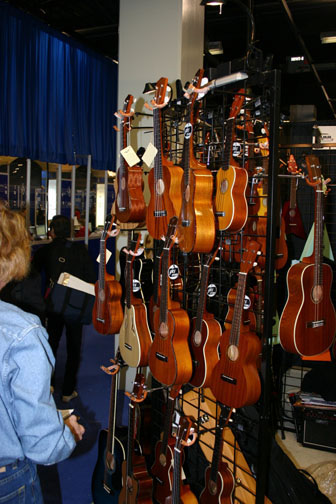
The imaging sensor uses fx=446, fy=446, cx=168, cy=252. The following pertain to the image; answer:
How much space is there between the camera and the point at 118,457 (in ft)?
9.29

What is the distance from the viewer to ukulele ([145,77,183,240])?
7.83 feet

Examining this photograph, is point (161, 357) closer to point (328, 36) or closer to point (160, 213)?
point (160, 213)

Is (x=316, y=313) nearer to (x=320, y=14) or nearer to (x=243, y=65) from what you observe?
(x=243, y=65)

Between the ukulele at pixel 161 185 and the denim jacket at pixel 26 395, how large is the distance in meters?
1.20

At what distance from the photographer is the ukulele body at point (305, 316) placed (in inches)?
105

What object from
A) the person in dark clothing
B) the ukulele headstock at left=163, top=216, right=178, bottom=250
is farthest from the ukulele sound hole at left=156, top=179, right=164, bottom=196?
the person in dark clothing

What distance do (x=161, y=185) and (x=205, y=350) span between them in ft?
3.00

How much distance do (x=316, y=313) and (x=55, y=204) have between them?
229 inches

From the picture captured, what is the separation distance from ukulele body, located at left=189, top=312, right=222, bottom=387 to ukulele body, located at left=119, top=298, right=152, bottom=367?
0.42 meters

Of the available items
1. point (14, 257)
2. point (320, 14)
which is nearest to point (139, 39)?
point (14, 257)

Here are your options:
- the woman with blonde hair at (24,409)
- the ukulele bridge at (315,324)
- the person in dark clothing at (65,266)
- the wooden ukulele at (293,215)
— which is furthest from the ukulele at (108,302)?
the wooden ukulele at (293,215)

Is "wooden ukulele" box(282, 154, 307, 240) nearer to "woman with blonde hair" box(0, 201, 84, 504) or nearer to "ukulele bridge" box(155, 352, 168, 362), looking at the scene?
"ukulele bridge" box(155, 352, 168, 362)

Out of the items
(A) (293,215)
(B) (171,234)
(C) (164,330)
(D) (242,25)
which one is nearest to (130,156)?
(B) (171,234)

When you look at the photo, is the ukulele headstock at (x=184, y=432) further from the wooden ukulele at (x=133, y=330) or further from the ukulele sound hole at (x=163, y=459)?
the wooden ukulele at (x=133, y=330)
